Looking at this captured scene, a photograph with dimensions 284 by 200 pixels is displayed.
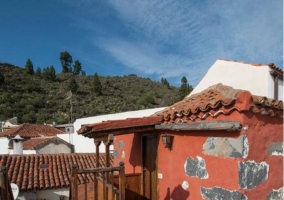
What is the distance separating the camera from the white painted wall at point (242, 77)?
8.59 metres

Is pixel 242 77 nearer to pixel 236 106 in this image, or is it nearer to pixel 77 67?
pixel 236 106

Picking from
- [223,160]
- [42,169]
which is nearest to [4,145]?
[42,169]

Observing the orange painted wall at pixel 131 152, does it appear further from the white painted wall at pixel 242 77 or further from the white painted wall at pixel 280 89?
the white painted wall at pixel 280 89

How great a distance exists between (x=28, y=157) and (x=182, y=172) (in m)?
11.8

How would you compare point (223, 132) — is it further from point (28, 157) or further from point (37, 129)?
point (37, 129)

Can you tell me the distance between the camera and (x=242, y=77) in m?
9.20

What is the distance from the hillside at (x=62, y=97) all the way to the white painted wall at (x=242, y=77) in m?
29.5

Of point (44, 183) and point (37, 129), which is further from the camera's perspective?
point (37, 129)

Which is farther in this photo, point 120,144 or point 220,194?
point 120,144

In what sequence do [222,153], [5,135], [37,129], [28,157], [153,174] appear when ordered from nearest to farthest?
1. [222,153]
2. [153,174]
3. [28,157]
4. [5,135]
5. [37,129]

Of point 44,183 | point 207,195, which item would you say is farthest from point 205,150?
point 44,183

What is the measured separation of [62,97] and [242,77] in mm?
41232

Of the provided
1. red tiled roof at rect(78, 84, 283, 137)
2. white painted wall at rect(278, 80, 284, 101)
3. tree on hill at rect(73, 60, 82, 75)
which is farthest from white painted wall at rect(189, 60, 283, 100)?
tree on hill at rect(73, 60, 82, 75)

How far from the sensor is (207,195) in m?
4.52
